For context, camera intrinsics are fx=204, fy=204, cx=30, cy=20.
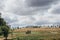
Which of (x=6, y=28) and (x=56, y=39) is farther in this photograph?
(x=6, y=28)

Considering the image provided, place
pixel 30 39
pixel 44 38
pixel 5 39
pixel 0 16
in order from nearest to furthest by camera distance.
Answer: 1. pixel 30 39
2. pixel 44 38
3. pixel 5 39
4. pixel 0 16

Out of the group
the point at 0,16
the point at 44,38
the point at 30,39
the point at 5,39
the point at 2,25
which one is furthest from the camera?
the point at 0,16

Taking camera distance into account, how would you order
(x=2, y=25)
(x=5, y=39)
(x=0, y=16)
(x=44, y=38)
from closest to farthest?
1. (x=44, y=38)
2. (x=5, y=39)
3. (x=2, y=25)
4. (x=0, y=16)

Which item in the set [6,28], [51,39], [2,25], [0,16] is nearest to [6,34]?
[6,28]

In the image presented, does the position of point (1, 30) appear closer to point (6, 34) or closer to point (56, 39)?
point (6, 34)

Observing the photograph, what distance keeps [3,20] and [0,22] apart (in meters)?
2.20

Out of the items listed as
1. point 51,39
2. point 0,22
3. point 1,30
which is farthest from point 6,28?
point 51,39

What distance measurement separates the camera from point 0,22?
89812 mm

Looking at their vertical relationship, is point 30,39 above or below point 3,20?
below

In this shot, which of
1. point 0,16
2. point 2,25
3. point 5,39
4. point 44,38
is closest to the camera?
point 44,38

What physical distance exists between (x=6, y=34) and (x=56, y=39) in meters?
23.3

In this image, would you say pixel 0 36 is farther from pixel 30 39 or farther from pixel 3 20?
pixel 30 39

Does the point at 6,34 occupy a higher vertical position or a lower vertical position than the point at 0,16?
lower

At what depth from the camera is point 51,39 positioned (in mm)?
65438
